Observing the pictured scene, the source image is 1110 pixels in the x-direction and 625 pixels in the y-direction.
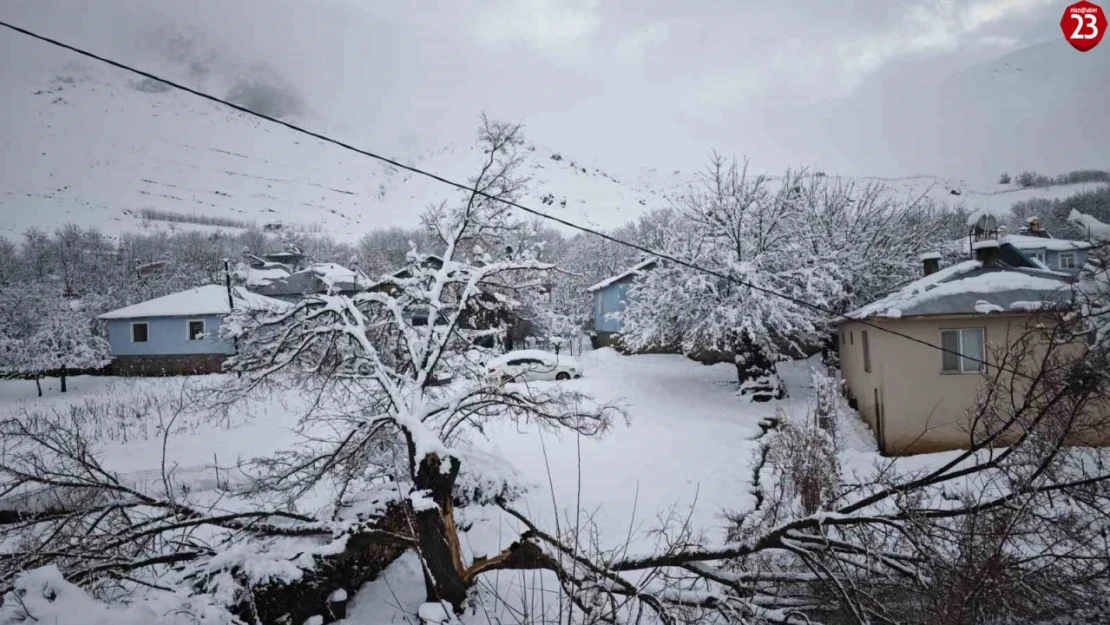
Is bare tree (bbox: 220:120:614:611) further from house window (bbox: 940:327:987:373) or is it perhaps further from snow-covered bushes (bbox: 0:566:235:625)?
house window (bbox: 940:327:987:373)

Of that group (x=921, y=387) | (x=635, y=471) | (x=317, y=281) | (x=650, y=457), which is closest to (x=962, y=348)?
(x=921, y=387)

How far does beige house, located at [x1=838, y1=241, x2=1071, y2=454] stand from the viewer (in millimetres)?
10367

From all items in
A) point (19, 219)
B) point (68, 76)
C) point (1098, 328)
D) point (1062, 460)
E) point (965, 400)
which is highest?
point (68, 76)

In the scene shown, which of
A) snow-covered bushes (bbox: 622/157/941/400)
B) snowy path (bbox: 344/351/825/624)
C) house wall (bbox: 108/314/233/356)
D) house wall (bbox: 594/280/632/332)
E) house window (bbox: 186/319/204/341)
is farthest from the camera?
house wall (bbox: 594/280/632/332)

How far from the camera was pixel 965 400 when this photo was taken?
10.8 metres

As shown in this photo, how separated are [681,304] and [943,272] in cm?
743

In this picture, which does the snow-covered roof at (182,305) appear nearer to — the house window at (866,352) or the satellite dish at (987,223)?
the house window at (866,352)

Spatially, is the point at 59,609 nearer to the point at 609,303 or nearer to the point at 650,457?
the point at 650,457

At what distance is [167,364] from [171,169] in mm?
5555

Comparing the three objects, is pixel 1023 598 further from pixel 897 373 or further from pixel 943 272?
pixel 943 272

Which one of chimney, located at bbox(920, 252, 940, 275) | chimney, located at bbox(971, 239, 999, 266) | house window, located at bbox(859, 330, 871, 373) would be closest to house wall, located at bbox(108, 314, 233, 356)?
house window, located at bbox(859, 330, 871, 373)

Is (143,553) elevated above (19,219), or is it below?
below

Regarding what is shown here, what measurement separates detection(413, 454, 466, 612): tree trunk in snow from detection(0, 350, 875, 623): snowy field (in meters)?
0.91

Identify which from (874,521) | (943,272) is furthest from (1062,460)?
(943,272)
